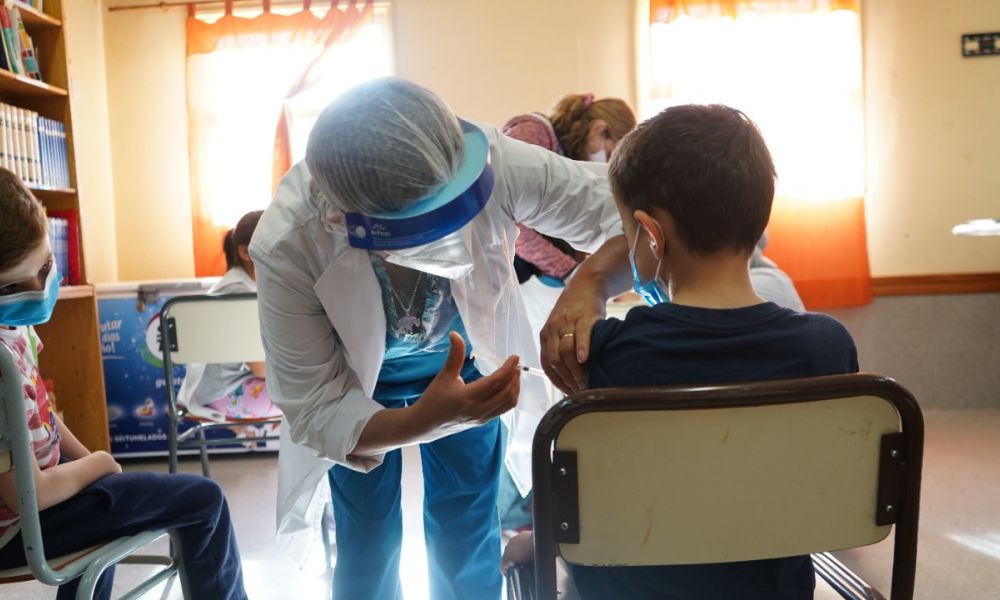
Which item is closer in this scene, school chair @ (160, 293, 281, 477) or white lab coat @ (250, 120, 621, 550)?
white lab coat @ (250, 120, 621, 550)

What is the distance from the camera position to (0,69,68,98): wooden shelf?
2.56 metres

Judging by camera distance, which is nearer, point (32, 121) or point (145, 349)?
Answer: point (32, 121)

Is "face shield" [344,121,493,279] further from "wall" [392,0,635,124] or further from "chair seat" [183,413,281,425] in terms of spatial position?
"wall" [392,0,635,124]

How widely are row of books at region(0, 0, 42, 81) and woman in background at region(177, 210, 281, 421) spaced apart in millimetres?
1146

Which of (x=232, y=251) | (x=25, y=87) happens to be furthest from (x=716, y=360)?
(x=25, y=87)

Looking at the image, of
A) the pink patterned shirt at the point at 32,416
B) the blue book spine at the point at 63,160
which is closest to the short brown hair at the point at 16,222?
the pink patterned shirt at the point at 32,416

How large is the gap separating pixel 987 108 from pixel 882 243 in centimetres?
79

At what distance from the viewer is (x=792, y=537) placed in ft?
2.39

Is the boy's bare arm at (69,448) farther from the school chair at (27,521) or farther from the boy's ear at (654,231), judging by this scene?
the boy's ear at (654,231)

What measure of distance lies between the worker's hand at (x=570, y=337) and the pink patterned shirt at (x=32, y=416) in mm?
858

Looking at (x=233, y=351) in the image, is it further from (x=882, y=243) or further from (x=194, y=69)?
(x=882, y=243)

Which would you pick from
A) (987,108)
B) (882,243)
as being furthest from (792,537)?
(987,108)

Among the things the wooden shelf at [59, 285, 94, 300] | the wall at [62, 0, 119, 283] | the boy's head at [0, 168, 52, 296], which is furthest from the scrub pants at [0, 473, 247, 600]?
the wall at [62, 0, 119, 283]

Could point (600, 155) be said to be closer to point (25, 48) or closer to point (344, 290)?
point (344, 290)
